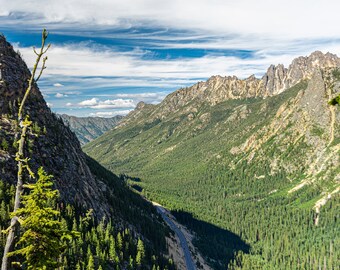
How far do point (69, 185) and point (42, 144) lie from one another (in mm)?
20813

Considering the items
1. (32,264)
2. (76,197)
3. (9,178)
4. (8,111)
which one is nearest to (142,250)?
(76,197)

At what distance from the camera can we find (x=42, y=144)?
134250 millimetres

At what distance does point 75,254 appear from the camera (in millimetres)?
103312

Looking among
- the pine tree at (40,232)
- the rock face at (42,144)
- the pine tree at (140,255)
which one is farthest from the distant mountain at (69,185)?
the pine tree at (40,232)

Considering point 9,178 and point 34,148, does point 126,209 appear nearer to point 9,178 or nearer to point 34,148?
point 34,148

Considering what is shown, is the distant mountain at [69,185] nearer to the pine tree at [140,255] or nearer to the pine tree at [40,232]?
the pine tree at [140,255]

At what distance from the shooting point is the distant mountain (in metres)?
107

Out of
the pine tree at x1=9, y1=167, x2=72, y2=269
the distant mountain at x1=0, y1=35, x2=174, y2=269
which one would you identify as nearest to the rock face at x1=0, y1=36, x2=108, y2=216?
the distant mountain at x1=0, y1=35, x2=174, y2=269

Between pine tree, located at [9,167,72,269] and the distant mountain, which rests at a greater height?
pine tree, located at [9,167,72,269]

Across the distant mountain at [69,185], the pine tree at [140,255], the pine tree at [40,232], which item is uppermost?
the pine tree at [40,232]

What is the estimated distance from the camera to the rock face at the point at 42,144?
11981 cm

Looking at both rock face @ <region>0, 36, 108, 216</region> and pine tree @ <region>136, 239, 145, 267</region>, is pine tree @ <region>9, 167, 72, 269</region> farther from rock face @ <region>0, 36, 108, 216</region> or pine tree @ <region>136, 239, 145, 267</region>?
pine tree @ <region>136, 239, 145, 267</region>

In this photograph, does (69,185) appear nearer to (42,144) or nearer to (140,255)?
(42,144)

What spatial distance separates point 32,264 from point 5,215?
70.9 m
